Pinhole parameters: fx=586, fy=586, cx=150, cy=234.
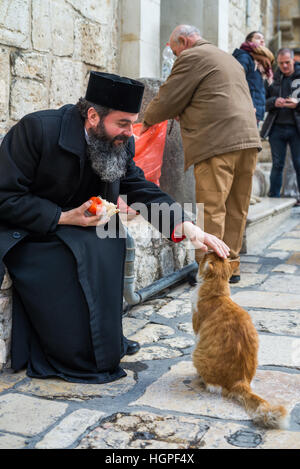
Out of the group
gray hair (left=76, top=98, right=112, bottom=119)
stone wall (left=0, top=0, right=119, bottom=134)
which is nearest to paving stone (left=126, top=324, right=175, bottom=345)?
gray hair (left=76, top=98, right=112, bottom=119)

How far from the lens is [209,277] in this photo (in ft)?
8.89

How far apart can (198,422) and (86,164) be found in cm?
134

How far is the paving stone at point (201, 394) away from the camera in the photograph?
2490 millimetres

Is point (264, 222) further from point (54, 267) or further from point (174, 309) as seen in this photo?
point (54, 267)

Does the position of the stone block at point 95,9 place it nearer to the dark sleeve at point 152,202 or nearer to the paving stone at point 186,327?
the dark sleeve at point 152,202

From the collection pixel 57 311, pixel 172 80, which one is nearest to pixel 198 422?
pixel 57 311

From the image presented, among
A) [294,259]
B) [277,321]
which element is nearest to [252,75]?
[294,259]

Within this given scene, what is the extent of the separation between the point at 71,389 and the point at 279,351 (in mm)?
1189

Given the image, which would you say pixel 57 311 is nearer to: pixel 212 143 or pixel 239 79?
pixel 212 143

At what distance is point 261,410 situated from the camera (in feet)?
7.57

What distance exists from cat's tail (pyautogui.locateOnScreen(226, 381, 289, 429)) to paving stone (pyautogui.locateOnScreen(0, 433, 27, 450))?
2.94ft

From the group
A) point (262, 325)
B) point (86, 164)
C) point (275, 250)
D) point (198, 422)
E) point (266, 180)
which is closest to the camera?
point (198, 422)

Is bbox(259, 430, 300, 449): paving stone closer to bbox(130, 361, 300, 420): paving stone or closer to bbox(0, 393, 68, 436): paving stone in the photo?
bbox(130, 361, 300, 420): paving stone
